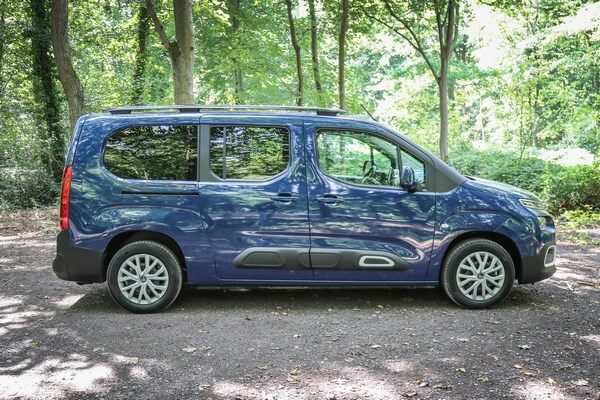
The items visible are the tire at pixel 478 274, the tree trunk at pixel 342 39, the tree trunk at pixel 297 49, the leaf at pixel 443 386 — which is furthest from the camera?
the tree trunk at pixel 297 49

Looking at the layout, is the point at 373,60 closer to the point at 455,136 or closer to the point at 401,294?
the point at 455,136

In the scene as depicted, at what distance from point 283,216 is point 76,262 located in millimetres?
2109

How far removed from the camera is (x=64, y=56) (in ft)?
41.5

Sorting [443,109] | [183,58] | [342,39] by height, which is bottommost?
[443,109]

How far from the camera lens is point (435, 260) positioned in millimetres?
5852

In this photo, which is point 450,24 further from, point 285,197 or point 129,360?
point 129,360

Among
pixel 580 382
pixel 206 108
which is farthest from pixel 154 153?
pixel 580 382

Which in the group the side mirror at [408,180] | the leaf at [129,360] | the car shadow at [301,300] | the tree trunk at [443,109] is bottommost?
the leaf at [129,360]

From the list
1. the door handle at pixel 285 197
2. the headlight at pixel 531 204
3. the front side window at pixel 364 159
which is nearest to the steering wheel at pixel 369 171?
the front side window at pixel 364 159

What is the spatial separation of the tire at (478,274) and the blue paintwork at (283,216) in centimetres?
14

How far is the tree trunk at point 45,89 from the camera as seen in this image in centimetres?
1761

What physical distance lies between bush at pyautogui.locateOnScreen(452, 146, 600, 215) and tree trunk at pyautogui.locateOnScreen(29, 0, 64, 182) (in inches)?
510

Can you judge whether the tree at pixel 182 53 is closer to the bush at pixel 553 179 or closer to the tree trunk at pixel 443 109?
the tree trunk at pixel 443 109

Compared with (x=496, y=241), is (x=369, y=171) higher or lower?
higher
